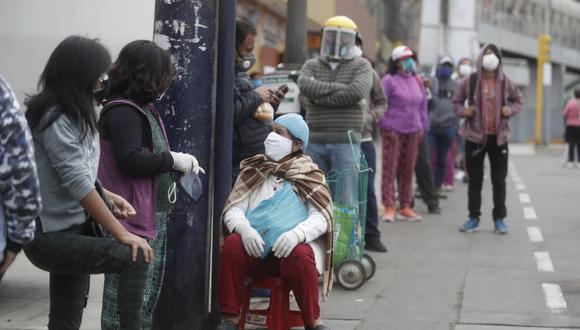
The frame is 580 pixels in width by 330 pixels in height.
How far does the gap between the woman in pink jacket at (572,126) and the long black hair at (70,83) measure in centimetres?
2135

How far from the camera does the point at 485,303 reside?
25.7 ft

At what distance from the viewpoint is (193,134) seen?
20.7ft

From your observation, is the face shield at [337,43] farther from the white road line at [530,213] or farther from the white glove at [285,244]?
the white road line at [530,213]

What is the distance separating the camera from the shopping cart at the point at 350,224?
8391mm

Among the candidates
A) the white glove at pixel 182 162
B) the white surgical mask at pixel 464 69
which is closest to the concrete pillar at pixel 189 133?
the white glove at pixel 182 162

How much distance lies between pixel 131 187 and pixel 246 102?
211 centimetres

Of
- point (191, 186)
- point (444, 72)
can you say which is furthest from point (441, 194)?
point (191, 186)

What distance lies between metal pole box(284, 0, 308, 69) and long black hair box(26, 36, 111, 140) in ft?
25.2

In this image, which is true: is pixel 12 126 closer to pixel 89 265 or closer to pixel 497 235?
pixel 89 265

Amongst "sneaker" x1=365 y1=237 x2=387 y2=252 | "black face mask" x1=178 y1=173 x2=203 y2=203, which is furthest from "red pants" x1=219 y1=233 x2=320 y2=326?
"sneaker" x1=365 y1=237 x2=387 y2=252

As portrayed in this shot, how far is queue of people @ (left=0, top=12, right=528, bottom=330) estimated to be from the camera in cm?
469

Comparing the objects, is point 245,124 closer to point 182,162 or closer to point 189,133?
point 189,133

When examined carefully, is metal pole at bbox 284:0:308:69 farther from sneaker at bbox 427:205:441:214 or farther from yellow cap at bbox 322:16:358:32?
yellow cap at bbox 322:16:358:32

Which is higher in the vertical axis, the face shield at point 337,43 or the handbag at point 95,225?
the face shield at point 337,43
